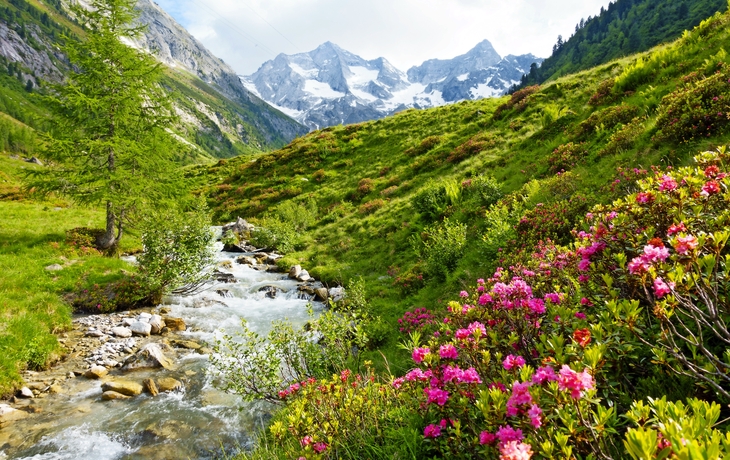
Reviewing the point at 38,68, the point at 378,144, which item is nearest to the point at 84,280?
the point at 378,144

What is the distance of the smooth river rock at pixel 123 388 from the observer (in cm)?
789

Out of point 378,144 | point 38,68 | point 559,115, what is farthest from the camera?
point 38,68

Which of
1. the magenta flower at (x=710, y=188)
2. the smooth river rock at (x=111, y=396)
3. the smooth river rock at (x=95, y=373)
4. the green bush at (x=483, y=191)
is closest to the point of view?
the magenta flower at (x=710, y=188)

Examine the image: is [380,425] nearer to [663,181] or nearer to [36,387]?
[663,181]

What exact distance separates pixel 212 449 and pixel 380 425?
13.7ft

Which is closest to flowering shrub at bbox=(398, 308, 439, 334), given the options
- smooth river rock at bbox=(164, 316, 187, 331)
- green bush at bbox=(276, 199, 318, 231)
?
smooth river rock at bbox=(164, 316, 187, 331)

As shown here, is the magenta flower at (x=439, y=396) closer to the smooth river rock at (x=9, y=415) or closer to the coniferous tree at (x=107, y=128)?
the smooth river rock at (x=9, y=415)

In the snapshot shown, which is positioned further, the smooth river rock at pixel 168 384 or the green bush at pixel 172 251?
the green bush at pixel 172 251

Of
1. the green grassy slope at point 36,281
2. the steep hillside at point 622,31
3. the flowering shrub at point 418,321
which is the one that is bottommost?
Answer: the flowering shrub at point 418,321

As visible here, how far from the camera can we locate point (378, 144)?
3334cm

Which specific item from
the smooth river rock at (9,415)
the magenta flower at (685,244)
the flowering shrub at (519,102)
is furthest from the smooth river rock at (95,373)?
the flowering shrub at (519,102)

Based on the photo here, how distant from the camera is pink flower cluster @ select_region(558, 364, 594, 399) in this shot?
172 cm

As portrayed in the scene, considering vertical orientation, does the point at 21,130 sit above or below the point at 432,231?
above

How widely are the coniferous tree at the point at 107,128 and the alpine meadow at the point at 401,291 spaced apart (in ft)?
0.39
